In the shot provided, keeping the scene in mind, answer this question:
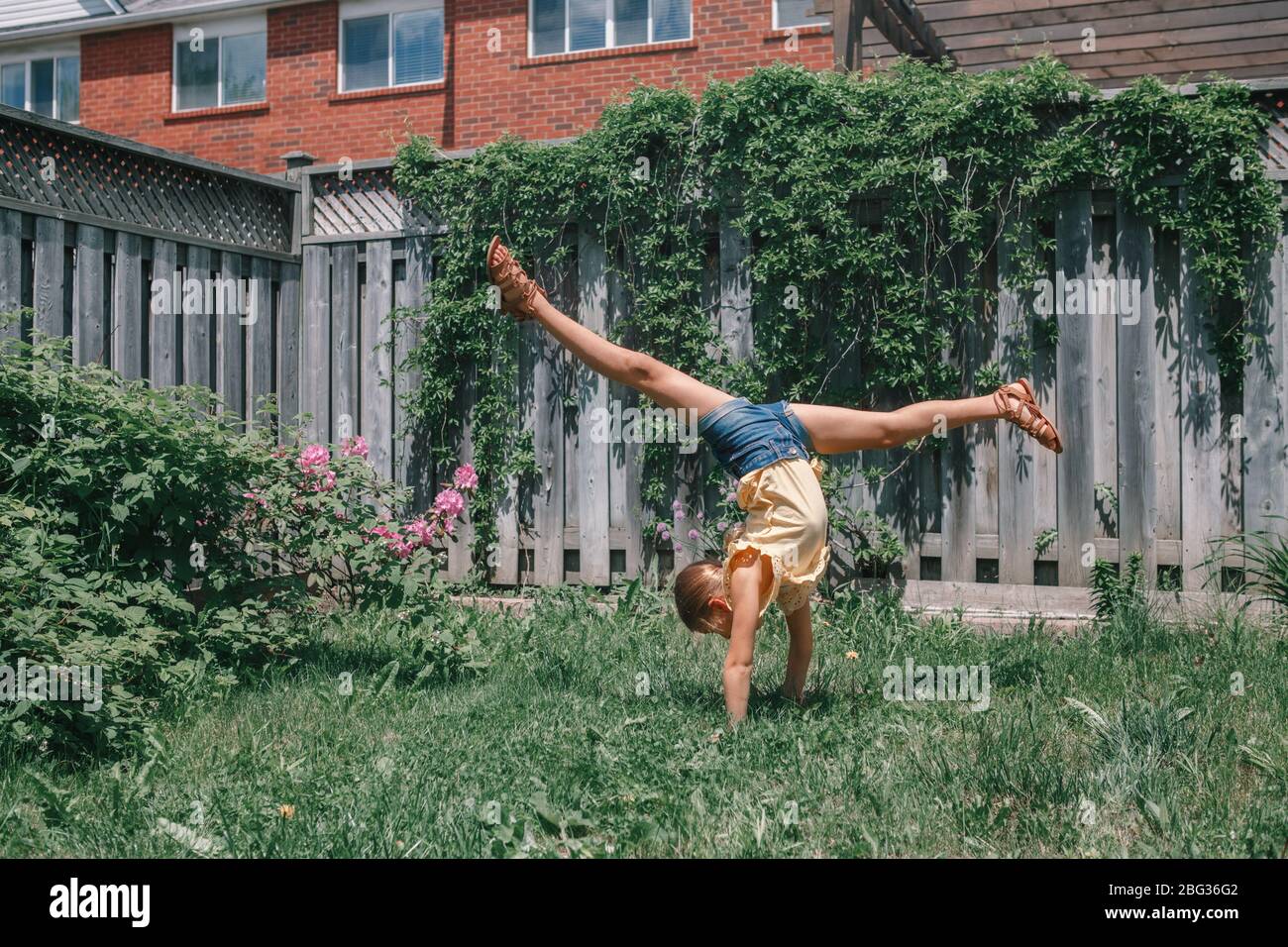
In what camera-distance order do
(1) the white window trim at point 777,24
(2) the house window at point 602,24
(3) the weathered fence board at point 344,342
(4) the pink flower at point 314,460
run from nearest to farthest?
(4) the pink flower at point 314,460 < (3) the weathered fence board at point 344,342 < (1) the white window trim at point 777,24 < (2) the house window at point 602,24

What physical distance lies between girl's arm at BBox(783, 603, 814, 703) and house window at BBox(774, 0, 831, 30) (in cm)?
972

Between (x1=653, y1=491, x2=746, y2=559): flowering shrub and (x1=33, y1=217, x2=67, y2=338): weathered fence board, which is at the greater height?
(x1=33, y1=217, x2=67, y2=338): weathered fence board

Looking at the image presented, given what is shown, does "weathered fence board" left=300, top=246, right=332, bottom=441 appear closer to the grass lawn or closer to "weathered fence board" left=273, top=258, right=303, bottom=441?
"weathered fence board" left=273, top=258, right=303, bottom=441

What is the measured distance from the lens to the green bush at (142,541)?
3.86 metres

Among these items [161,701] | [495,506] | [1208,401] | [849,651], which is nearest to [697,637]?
[849,651]

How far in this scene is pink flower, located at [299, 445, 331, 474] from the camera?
5285 mm

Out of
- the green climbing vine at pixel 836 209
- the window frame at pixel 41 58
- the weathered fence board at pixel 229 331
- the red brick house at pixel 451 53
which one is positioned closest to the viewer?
the green climbing vine at pixel 836 209

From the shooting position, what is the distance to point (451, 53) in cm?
1402

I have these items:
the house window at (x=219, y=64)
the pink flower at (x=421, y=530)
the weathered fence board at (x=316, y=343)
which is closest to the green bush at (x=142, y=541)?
the pink flower at (x=421, y=530)

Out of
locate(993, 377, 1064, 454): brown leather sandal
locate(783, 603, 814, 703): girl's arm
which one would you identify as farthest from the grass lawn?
locate(993, 377, 1064, 454): brown leather sandal

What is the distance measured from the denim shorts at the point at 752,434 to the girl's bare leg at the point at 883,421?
0.20 ft

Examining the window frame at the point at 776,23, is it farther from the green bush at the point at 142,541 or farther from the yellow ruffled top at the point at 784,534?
the yellow ruffled top at the point at 784,534

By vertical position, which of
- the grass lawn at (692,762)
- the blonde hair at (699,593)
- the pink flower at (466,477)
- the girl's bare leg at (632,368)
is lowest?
the grass lawn at (692,762)

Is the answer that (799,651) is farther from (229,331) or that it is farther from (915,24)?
(915,24)
